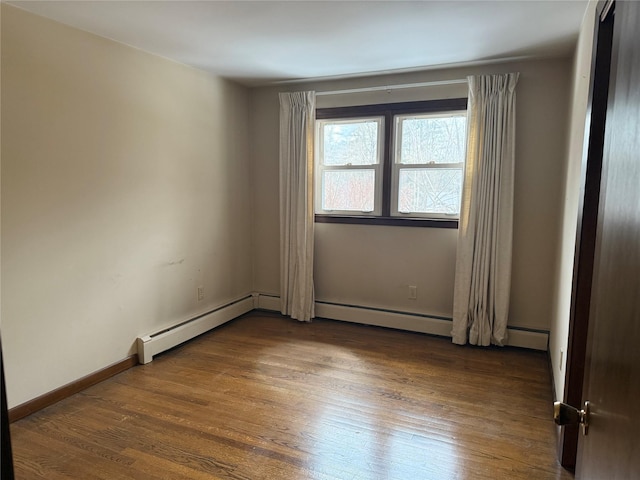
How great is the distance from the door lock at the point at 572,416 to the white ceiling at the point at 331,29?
2.10 meters

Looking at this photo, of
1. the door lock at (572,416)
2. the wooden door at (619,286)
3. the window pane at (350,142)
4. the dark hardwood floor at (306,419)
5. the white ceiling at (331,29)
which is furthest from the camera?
the window pane at (350,142)

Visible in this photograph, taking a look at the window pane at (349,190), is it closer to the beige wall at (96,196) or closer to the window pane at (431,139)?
the window pane at (431,139)

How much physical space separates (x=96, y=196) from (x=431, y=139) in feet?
9.01

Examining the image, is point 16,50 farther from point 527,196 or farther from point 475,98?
point 527,196

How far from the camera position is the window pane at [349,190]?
12.9 ft

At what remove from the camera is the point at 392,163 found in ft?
12.5

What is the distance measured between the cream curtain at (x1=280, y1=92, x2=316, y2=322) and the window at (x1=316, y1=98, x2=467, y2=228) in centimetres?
16

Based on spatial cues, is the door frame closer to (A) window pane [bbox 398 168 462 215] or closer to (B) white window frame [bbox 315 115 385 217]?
(A) window pane [bbox 398 168 462 215]

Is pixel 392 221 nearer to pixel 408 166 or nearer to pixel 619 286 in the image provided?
pixel 408 166

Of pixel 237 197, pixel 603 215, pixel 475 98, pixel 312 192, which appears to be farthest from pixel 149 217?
pixel 603 215

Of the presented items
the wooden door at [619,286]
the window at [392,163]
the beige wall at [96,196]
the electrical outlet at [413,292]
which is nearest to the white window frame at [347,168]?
the window at [392,163]

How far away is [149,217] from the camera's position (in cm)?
318

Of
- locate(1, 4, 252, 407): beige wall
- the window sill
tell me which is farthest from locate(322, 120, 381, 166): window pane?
locate(1, 4, 252, 407): beige wall

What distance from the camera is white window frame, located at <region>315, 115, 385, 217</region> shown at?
3.85 m
